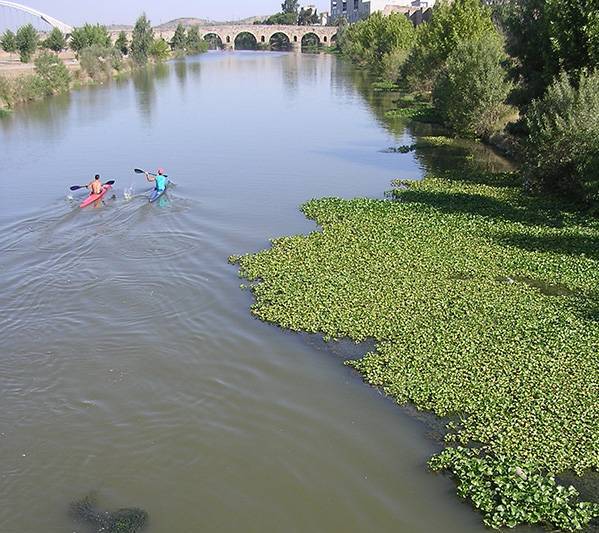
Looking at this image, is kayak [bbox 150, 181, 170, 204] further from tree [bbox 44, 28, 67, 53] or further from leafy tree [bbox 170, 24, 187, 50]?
leafy tree [bbox 170, 24, 187, 50]

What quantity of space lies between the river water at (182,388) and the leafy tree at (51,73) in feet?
129

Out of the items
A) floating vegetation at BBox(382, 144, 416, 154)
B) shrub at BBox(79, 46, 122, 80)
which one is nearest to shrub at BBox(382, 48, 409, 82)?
floating vegetation at BBox(382, 144, 416, 154)

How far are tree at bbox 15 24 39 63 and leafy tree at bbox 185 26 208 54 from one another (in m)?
71.4

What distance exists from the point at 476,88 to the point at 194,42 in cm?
13335

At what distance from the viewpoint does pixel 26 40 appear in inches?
3312

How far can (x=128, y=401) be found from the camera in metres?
12.9

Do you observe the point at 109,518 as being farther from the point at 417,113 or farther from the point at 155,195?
the point at 417,113

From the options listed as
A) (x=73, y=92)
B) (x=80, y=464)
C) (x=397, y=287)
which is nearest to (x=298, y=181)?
(x=397, y=287)

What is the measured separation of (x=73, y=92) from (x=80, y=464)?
6804cm

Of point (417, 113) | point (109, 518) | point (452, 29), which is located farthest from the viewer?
point (417, 113)

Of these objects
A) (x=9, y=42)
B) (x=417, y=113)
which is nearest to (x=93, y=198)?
(x=417, y=113)

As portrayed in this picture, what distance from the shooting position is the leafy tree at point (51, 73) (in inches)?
2544

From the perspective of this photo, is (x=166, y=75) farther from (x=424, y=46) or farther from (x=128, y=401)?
(x=128, y=401)

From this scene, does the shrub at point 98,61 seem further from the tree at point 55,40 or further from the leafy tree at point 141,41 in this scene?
the leafy tree at point 141,41
